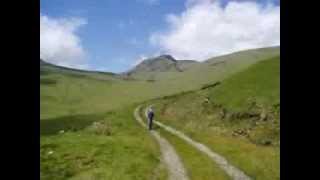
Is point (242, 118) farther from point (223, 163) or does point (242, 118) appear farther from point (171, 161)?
point (171, 161)

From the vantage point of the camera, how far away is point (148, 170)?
36.8 metres

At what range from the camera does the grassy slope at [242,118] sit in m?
41.9

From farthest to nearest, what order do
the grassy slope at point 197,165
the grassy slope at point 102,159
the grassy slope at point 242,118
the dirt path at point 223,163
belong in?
the grassy slope at point 242,118 → the grassy slope at point 102,159 → the dirt path at point 223,163 → the grassy slope at point 197,165

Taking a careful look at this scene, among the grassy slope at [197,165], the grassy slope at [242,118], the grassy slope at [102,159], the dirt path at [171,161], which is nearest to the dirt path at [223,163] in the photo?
the grassy slope at [197,165]

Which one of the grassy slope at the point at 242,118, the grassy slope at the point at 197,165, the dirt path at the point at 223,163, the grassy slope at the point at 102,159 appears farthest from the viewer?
the grassy slope at the point at 242,118

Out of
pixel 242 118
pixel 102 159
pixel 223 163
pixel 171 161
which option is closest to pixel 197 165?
pixel 223 163

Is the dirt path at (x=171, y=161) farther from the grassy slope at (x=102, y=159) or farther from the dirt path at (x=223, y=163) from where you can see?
the dirt path at (x=223, y=163)

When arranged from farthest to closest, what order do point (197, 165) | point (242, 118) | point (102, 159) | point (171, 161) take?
point (242, 118), point (102, 159), point (171, 161), point (197, 165)

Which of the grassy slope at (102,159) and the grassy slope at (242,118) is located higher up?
the grassy slope at (242,118)

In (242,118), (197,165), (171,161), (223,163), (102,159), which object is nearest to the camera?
(197,165)

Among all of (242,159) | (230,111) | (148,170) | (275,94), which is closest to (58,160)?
(148,170)

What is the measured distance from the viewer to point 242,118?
7325 centimetres
